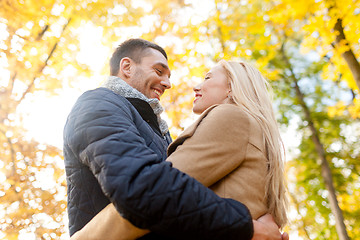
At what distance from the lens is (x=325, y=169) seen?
10.4 m

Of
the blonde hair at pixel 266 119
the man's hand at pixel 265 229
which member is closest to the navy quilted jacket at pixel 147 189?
the man's hand at pixel 265 229

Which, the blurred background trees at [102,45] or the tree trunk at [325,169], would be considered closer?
the blurred background trees at [102,45]

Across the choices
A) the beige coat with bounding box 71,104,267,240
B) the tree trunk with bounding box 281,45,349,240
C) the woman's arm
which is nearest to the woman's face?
the beige coat with bounding box 71,104,267,240

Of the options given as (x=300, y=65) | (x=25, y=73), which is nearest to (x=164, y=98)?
(x=25, y=73)

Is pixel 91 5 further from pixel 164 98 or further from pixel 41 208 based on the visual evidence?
Result: pixel 41 208

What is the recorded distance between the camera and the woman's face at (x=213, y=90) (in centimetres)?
207

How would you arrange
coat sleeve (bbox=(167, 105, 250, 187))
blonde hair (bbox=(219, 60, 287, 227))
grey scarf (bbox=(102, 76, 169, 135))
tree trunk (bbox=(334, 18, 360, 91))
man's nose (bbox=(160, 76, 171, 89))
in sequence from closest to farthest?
coat sleeve (bbox=(167, 105, 250, 187)) < blonde hair (bbox=(219, 60, 287, 227)) < grey scarf (bbox=(102, 76, 169, 135)) < man's nose (bbox=(160, 76, 171, 89)) < tree trunk (bbox=(334, 18, 360, 91))

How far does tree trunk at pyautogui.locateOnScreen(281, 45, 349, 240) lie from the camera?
865 cm

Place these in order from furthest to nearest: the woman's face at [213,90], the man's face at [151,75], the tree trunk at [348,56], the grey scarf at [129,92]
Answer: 1. the tree trunk at [348,56]
2. the man's face at [151,75]
3. the woman's face at [213,90]
4. the grey scarf at [129,92]

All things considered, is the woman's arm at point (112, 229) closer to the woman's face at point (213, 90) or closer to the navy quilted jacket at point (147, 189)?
the navy quilted jacket at point (147, 189)

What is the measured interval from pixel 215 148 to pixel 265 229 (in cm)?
40

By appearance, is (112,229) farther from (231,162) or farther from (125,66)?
(125,66)

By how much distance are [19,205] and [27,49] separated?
8.03ft

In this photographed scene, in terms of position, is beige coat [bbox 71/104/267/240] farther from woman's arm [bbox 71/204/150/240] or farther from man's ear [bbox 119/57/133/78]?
man's ear [bbox 119/57/133/78]
